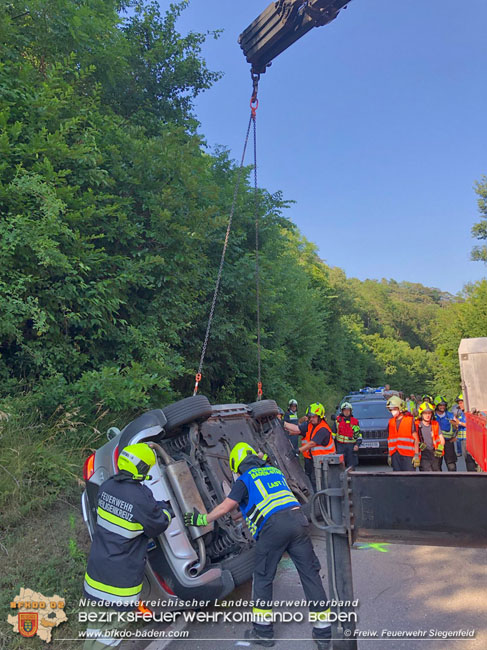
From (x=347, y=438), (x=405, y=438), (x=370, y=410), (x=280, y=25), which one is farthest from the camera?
(x=370, y=410)

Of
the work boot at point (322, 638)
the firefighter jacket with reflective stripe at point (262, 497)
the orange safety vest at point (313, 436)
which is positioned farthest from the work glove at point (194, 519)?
the orange safety vest at point (313, 436)

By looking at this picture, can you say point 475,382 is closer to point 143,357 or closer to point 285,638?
point 143,357

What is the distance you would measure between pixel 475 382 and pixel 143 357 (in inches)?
319

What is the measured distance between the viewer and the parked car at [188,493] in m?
3.48

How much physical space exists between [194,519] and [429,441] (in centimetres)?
A: 624

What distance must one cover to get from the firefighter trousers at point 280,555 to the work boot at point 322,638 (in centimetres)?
14

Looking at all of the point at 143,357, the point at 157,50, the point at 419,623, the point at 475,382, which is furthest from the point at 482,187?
the point at 419,623

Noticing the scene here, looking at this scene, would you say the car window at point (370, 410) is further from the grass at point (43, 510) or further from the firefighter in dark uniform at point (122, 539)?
the firefighter in dark uniform at point (122, 539)

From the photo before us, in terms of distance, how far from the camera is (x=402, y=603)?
4.10 meters

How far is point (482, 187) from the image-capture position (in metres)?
38.5

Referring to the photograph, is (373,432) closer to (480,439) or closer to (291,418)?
(291,418)

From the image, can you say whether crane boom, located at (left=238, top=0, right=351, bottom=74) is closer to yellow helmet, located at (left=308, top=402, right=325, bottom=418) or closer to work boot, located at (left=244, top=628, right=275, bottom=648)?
yellow helmet, located at (left=308, top=402, right=325, bottom=418)

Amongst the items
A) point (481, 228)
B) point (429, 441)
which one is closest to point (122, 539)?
point (429, 441)

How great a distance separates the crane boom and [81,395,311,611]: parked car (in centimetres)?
522
